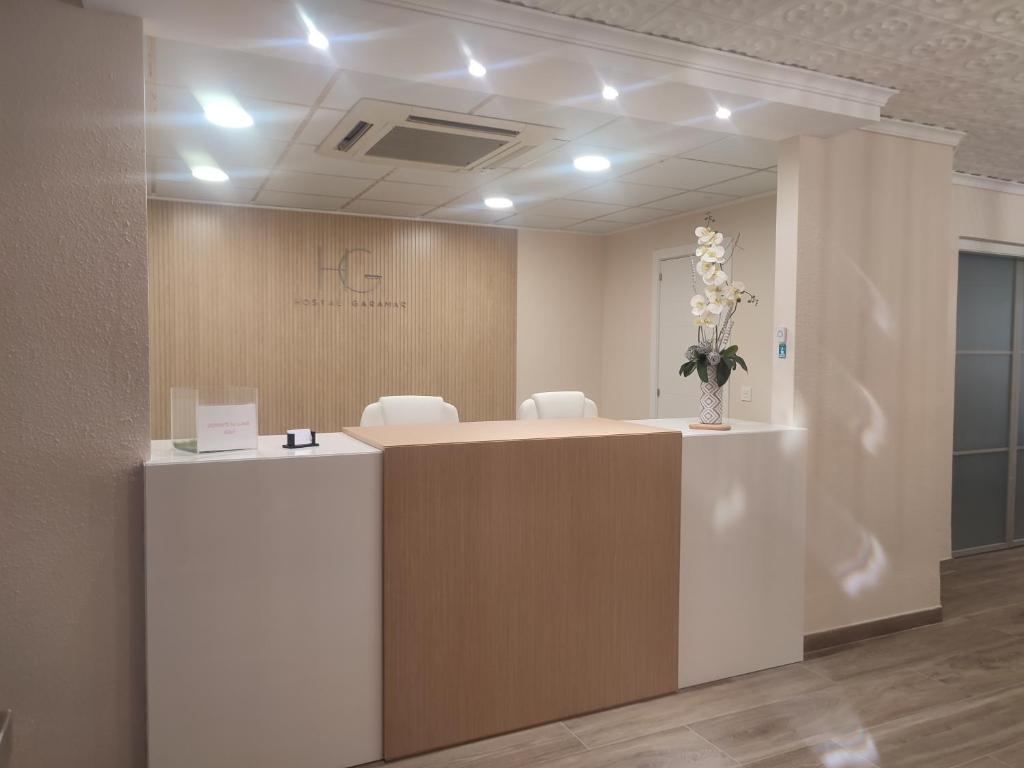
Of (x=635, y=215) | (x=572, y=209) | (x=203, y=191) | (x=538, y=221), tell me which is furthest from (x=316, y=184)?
(x=635, y=215)

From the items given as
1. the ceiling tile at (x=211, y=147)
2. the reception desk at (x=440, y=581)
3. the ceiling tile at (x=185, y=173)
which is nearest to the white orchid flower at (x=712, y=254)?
the reception desk at (x=440, y=581)

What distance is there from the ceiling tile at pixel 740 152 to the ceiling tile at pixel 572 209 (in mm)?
1365

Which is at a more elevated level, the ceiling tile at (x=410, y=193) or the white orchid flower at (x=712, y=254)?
the ceiling tile at (x=410, y=193)

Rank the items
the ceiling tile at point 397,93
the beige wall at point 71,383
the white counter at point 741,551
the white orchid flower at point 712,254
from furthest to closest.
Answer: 1. the white orchid flower at point 712,254
2. the white counter at point 741,551
3. the ceiling tile at point 397,93
4. the beige wall at point 71,383

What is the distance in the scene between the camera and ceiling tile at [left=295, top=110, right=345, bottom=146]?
3.20 metres

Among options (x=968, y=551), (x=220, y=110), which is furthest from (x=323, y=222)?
(x=968, y=551)

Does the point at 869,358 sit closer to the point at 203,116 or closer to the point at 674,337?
the point at 674,337

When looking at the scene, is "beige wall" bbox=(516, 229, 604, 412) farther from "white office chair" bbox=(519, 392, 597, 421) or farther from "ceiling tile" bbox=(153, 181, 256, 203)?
"ceiling tile" bbox=(153, 181, 256, 203)

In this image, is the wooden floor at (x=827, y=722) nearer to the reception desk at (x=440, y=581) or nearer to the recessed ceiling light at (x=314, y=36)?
the reception desk at (x=440, y=581)

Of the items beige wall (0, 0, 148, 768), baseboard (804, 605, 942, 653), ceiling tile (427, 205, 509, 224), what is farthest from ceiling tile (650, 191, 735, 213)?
beige wall (0, 0, 148, 768)

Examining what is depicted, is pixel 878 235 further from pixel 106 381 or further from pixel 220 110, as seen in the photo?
pixel 106 381

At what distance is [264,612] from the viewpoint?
2256mm

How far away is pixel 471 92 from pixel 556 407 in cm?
199

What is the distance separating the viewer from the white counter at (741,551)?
2945mm
